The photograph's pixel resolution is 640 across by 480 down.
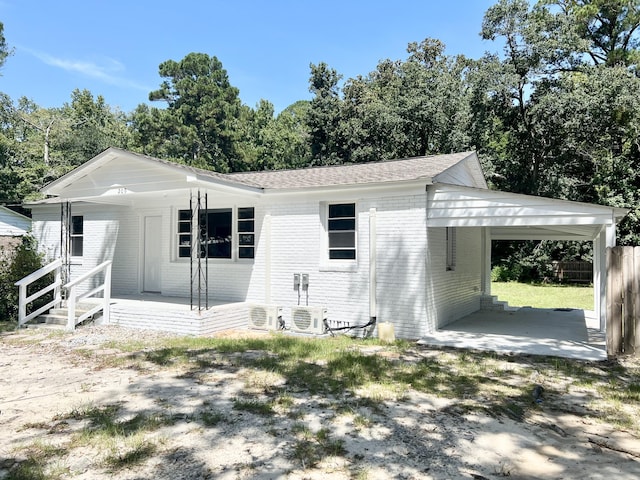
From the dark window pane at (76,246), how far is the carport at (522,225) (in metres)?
11.0

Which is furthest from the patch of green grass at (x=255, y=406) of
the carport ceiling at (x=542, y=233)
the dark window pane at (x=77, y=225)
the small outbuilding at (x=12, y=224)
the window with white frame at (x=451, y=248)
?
the small outbuilding at (x=12, y=224)

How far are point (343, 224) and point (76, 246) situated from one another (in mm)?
9170

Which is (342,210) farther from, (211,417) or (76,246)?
(76,246)

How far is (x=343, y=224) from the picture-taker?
10.2 meters

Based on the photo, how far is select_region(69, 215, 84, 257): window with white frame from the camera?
14061 millimetres

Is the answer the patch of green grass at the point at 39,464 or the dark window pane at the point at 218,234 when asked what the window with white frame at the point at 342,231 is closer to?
the dark window pane at the point at 218,234

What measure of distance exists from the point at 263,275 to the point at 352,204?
113 inches

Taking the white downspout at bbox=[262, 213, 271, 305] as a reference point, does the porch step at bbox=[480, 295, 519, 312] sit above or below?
below

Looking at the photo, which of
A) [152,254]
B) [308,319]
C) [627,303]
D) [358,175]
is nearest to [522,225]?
[627,303]

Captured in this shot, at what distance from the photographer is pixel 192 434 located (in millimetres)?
4281

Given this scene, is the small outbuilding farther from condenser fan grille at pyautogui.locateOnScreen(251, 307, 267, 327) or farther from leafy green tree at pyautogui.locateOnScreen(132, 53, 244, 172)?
leafy green tree at pyautogui.locateOnScreen(132, 53, 244, 172)

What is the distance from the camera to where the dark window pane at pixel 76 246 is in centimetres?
1406

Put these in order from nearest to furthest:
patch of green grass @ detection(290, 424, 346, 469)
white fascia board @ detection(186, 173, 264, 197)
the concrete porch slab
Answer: patch of green grass @ detection(290, 424, 346, 469) → the concrete porch slab → white fascia board @ detection(186, 173, 264, 197)

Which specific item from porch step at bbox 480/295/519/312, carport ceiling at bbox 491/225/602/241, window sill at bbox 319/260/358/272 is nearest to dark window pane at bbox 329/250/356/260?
window sill at bbox 319/260/358/272
